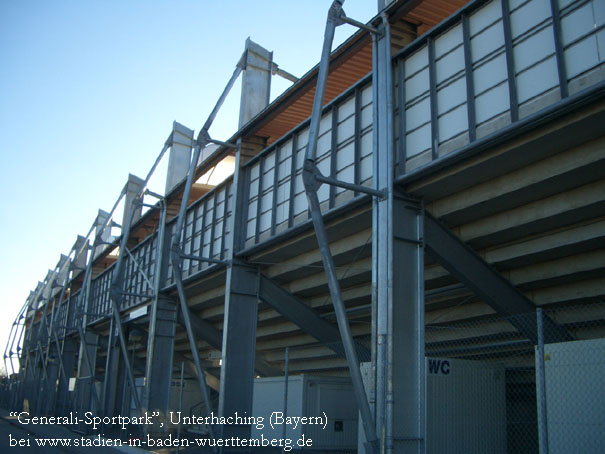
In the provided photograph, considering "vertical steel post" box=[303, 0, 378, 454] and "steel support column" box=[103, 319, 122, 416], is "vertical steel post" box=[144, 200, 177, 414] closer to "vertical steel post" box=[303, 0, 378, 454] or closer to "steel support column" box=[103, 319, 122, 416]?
"steel support column" box=[103, 319, 122, 416]

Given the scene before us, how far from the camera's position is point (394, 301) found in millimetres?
11430

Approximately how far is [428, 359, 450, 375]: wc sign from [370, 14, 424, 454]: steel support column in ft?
1.54

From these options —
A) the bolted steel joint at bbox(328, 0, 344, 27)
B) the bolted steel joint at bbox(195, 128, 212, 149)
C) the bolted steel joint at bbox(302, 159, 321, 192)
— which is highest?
the bolted steel joint at bbox(195, 128, 212, 149)

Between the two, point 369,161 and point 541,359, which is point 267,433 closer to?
point 369,161

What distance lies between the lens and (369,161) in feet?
→ 44.0

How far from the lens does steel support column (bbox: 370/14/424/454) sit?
1095cm

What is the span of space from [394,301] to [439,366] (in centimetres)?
185

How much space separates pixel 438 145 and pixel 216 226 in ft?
37.8

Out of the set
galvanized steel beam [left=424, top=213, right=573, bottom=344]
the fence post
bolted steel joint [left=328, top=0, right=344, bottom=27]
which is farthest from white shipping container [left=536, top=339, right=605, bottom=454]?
bolted steel joint [left=328, top=0, right=344, bottom=27]

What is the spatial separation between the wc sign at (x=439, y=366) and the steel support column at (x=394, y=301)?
1.54 feet

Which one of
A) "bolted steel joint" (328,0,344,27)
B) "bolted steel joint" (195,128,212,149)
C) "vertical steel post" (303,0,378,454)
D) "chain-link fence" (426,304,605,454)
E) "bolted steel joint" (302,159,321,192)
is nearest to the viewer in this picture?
"chain-link fence" (426,304,605,454)

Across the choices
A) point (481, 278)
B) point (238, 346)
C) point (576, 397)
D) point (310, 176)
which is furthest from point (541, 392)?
point (238, 346)

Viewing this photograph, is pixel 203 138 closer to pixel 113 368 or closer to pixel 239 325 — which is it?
pixel 239 325

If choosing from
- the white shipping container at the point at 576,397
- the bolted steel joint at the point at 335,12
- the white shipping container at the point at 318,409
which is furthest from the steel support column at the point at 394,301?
the white shipping container at the point at 318,409
